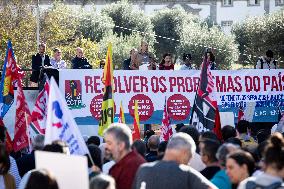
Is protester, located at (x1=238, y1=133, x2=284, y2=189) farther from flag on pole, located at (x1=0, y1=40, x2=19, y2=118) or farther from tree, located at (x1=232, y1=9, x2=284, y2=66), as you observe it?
tree, located at (x1=232, y1=9, x2=284, y2=66)

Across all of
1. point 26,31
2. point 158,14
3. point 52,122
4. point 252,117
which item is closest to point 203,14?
point 158,14

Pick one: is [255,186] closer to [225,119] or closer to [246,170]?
[246,170]

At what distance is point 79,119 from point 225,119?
3.23m

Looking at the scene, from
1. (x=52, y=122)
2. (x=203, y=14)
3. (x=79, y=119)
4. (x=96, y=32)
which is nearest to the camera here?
(x=52, y=122)


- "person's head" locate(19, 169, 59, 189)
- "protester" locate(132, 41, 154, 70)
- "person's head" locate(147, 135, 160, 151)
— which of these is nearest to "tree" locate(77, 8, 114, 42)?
"protester" locate(132, 41, 154, 70)

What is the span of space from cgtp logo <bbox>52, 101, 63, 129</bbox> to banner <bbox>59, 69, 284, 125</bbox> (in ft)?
30.0

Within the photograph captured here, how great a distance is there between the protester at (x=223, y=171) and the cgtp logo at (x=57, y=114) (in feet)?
5.21

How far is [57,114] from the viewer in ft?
25.3

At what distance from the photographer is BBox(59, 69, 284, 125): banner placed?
17000 millimetres

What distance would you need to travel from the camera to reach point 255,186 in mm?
6500

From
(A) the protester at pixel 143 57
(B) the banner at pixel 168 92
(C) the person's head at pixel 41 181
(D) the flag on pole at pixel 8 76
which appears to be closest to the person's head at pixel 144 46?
(A) the protester at pixel 143 57

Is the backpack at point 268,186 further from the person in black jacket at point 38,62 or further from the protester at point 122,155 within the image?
the person in black jacket at point 38,62

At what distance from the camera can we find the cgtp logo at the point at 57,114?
7.69 meters

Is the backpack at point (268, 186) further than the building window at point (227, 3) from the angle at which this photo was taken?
No
